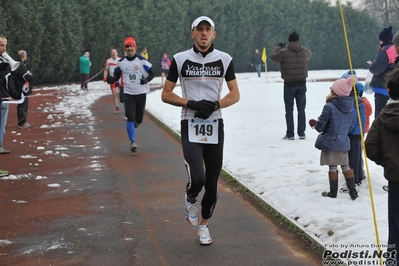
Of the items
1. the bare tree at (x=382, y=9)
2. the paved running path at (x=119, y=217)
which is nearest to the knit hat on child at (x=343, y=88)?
the paved running path at (x=119, y=217)

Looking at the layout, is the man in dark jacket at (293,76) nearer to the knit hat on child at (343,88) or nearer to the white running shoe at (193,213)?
the knit hat on child at (343,88)

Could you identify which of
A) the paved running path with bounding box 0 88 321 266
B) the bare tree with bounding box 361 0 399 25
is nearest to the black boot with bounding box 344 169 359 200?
the paved running path with bounding box 0 88 321 266

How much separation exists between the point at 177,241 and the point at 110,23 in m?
38.9

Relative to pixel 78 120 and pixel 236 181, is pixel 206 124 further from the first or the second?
pixel 78 120

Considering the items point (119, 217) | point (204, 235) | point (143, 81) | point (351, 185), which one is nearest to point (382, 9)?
point (143, 81)

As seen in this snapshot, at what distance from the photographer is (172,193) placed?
351 inches

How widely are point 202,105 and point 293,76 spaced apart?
7238mm

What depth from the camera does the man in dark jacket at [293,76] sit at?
13.2m

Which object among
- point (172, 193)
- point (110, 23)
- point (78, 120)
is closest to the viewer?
Answer: point (172, 193)

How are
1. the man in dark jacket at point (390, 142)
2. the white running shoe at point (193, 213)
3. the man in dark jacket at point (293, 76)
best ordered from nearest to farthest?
1. the man in dark jacket at point (390, 142)
2. the white running shoe at point (193, 213)
3. the man in dark jacket at point (293, 76)

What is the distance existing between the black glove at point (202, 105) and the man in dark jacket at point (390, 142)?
1.76 m

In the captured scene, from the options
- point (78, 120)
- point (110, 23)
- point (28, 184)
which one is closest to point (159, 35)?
point (110, 23)

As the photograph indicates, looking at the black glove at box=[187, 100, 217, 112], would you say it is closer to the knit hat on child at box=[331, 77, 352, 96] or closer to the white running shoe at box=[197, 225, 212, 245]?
the white running shoe at box=[197, 225, 212, 245]

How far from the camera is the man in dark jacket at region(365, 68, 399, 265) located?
186 inches
